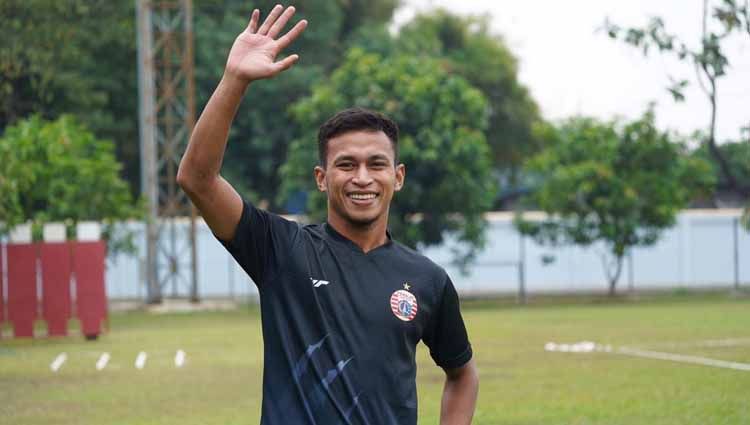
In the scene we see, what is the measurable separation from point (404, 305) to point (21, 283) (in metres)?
20.0

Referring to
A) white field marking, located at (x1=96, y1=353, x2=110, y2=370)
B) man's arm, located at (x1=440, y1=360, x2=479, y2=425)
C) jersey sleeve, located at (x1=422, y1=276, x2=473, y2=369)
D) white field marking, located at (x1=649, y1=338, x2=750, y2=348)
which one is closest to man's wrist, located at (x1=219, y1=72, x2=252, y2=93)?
jersey sleeve, located at (x1=422, y1=276, x2=473, y2=369)

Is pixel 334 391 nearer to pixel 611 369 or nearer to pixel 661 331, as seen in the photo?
pixel 611 369

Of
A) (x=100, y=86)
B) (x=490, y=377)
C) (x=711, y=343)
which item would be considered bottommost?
(x=711, y=343)

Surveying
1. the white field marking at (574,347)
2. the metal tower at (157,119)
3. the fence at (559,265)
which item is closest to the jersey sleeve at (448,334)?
the white field marking at (574,347)

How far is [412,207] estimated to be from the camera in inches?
1448

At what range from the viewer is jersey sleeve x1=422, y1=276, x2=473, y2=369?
4.67m

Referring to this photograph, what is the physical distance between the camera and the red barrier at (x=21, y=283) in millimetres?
23578

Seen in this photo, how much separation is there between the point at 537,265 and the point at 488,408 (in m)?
30.1

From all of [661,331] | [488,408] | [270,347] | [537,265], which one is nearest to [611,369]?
[488,408]

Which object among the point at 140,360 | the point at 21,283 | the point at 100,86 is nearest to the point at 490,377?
the point at 140,360

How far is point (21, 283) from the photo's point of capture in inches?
929

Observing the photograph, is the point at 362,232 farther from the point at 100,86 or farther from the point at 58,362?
the point at 100,86

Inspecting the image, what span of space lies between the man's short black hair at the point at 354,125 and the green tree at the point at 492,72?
5021cm

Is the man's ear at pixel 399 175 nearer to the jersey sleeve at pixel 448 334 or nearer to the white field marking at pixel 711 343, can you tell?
the jersey sleeve at pixel 448 334
